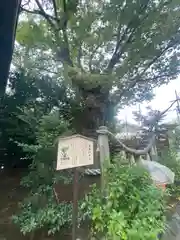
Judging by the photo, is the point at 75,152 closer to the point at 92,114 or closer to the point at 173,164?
the point at 173,164

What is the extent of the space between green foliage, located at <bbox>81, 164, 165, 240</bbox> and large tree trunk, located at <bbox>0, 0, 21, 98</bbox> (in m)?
1.45

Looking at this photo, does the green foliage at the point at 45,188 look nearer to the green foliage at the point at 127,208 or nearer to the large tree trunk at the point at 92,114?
the green foliage at the point at 127,208

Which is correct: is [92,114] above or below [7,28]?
above

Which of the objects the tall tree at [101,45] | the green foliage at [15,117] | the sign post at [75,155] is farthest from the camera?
the tall tree at [101,45]

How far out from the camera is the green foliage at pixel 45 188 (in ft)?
7.88

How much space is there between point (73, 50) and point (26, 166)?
2.75 m

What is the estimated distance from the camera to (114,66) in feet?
16.1

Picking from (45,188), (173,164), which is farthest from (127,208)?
(173,164)

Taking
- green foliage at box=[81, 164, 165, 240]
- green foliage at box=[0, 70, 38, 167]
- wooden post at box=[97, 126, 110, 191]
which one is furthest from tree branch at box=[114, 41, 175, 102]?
green foliage at box=[81, 164, 165, 240]

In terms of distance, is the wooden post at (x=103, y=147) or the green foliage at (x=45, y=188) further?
the green foliage at (x=45, y=188)

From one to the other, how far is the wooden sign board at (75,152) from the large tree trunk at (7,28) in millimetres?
1070

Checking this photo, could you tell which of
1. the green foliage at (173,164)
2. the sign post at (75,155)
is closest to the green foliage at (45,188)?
the sign post at (75,155)

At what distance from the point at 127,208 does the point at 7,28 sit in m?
1.74

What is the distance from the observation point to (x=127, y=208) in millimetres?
1623
